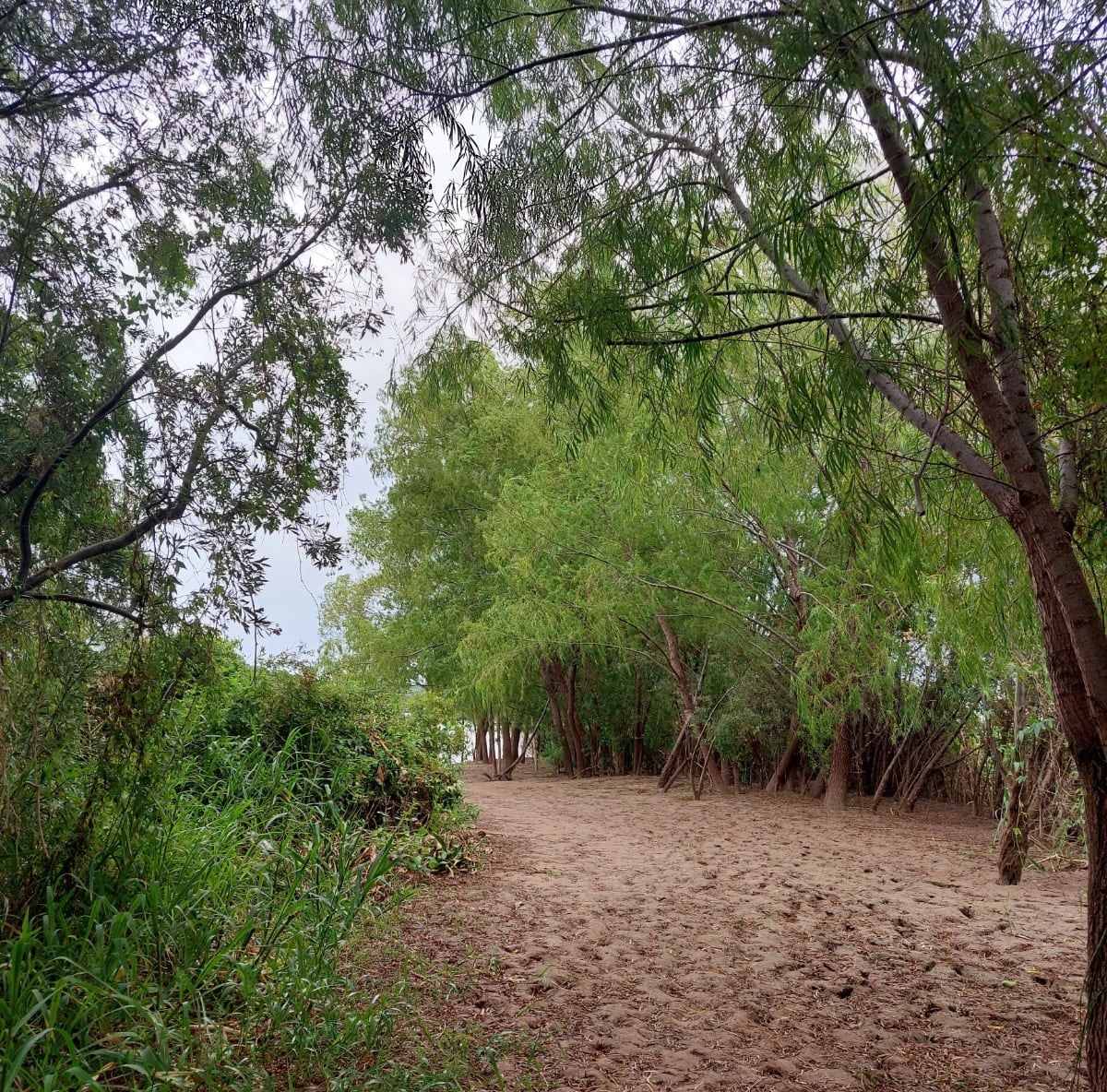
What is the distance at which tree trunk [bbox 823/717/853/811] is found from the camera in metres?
9.64

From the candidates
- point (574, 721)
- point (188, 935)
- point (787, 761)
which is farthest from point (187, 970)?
point (574, 721)

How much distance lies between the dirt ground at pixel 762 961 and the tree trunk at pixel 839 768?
214 cm

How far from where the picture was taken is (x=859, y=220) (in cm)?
275

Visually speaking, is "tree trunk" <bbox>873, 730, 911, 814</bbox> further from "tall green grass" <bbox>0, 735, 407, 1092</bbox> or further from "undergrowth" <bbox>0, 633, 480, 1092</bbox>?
"tall green grass" <bbox>0, 735, 407, 1092</bbox>

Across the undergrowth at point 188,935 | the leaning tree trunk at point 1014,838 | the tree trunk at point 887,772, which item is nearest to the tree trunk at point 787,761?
the tree trunk at point 887,772

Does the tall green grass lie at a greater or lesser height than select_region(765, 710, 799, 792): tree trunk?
lesser

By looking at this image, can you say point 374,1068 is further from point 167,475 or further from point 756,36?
point 756,36

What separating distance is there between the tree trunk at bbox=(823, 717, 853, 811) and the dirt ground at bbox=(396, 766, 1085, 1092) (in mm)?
2143

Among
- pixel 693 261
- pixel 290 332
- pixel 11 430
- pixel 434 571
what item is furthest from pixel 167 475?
pixel 434 571

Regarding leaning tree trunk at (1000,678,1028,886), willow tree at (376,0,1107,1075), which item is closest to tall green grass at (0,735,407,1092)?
willow tree at (376,0,1107,1075)

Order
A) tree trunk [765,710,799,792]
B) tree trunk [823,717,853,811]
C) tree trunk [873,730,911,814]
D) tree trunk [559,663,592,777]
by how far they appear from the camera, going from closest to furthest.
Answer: tree trunk [873,730,911,814]
tree trunk [823,717,853,811]
tree trunk [765,710,799,792]
tree trunk [559,663,592,777]

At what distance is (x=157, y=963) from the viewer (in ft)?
10.6

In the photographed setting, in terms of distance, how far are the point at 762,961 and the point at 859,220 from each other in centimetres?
331

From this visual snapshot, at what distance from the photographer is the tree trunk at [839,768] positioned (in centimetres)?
964
